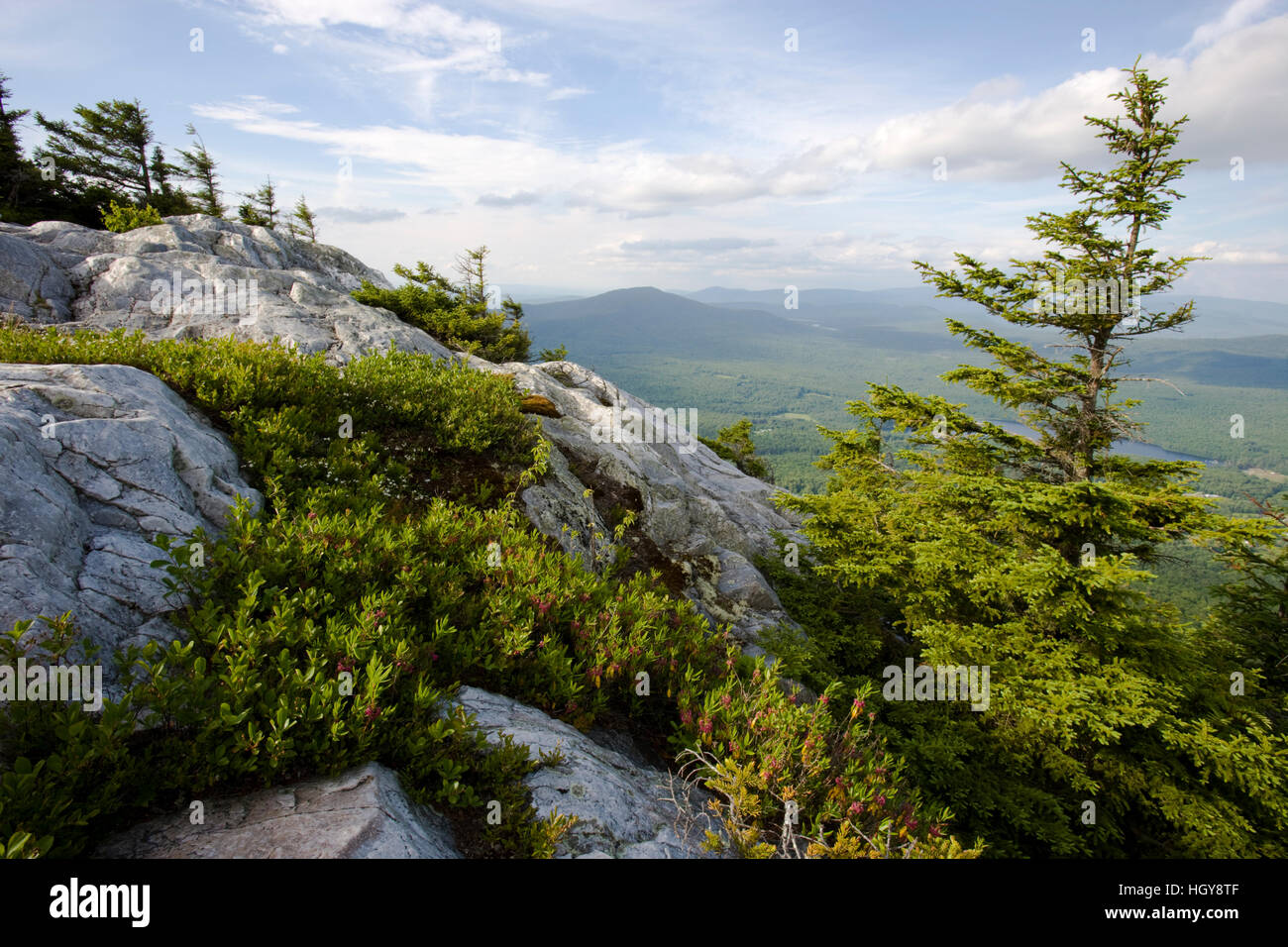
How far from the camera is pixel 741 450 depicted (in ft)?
128

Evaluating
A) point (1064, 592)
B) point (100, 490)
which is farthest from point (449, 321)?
point (1064, 592)

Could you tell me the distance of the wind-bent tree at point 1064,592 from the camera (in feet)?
31.3

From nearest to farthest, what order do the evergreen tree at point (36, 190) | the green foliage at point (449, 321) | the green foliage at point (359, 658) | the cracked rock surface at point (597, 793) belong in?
the green foliage at point (359, 658), the cracked rock surface at point (597, 793), the green foliage at point (449, 321), the evergreen tree at point (36, 190)

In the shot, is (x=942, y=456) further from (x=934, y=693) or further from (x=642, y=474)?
(x=642, y=474)

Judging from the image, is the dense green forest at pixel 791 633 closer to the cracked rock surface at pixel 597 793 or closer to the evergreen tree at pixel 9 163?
the cracked rock surface at pixel 597 793

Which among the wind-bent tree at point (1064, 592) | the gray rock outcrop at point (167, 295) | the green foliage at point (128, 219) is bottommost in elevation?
the wind-bent tree at point (1064, 592)

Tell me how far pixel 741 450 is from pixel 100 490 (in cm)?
3646

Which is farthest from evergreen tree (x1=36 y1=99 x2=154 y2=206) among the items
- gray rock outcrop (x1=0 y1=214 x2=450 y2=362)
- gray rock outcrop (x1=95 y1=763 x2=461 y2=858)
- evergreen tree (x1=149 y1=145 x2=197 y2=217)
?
gray rock outcrop (x1=95 y1=763 x2=461 y2=858)

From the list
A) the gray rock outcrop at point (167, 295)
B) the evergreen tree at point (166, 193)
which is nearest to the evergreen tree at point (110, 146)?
the evergreen tree at point (166, 193)

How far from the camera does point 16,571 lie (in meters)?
3.53

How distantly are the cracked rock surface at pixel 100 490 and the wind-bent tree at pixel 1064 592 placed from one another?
32.9ft

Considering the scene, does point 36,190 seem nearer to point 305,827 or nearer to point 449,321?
point 449,321

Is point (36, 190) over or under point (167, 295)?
over

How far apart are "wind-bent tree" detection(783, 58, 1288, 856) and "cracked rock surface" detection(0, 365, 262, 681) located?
10.0 metres
